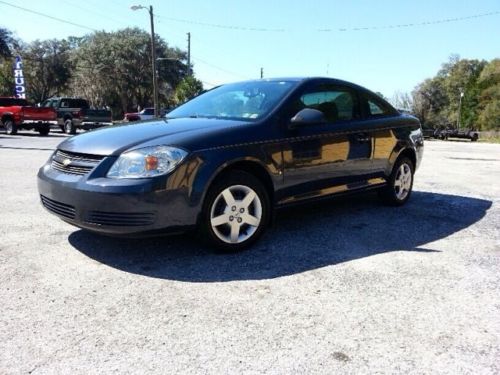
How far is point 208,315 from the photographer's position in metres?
2.88

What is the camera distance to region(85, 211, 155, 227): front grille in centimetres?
352

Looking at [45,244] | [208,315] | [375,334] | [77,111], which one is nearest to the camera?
[375,334]

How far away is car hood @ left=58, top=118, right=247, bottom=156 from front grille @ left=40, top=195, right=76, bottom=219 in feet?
1.43

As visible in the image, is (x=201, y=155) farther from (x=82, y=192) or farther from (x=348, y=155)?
(x=348, y=155)

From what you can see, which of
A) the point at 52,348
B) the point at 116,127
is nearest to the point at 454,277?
the point at 52,348

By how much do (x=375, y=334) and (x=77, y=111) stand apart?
24.4m

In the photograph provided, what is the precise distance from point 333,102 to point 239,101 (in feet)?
3.30

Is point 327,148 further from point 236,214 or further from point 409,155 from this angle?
point 409,155

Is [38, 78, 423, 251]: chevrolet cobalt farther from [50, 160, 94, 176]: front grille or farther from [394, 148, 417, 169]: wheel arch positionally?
[394, 148, 417, 169]: wheel arch

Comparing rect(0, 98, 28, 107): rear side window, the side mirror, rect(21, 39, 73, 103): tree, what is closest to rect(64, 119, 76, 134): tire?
rect(0, 98, 28, 107): rear side window

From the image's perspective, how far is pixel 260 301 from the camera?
3.08m

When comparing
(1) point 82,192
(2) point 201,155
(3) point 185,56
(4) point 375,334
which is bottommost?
(4) point 375,334

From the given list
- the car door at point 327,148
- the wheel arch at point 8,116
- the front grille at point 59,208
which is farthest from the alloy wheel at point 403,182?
the wheel arch at point 8,116

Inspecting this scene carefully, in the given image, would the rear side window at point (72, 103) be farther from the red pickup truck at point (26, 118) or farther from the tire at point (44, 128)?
the tire at point (44, 128)
